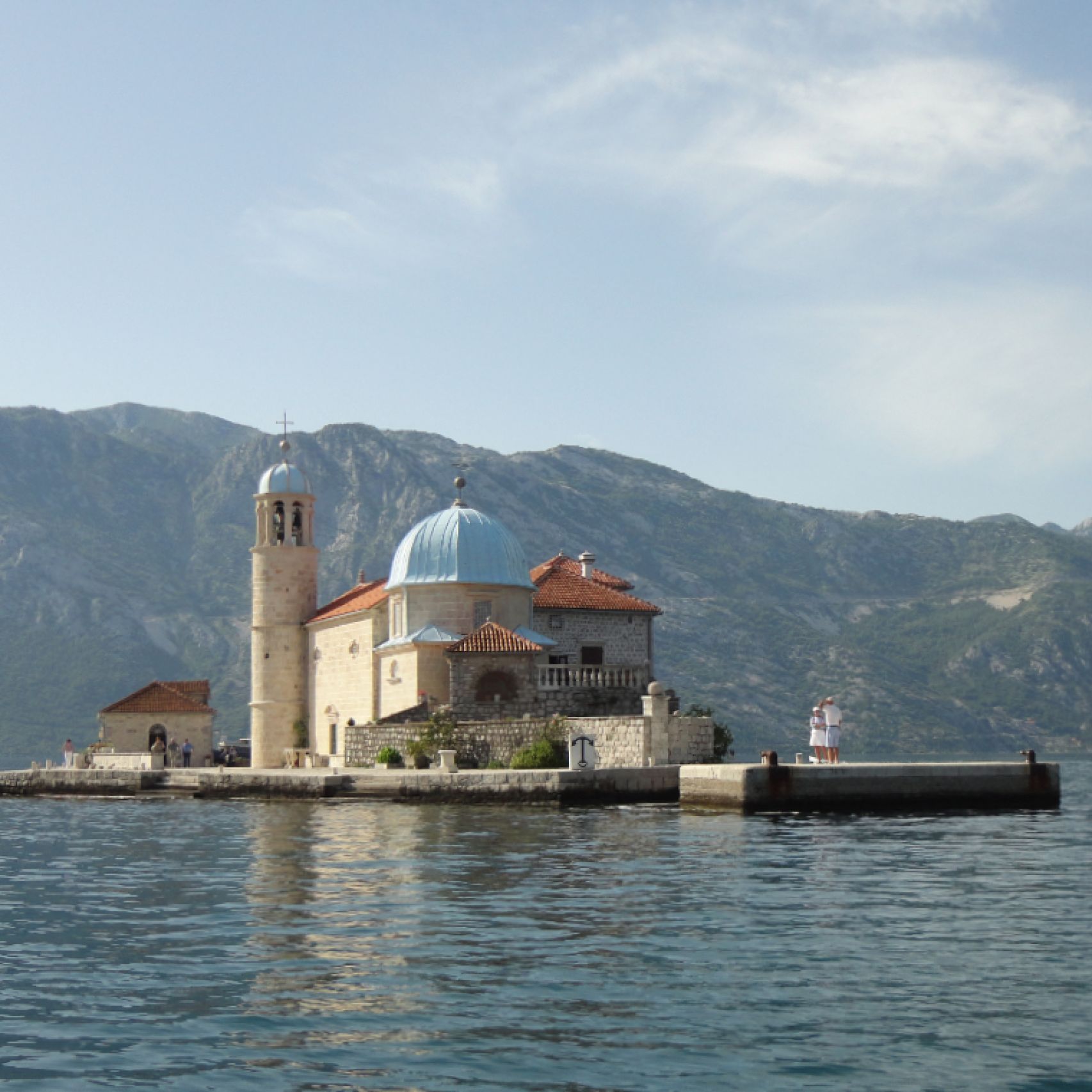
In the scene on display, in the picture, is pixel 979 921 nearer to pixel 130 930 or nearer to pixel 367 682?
pixel 130 930

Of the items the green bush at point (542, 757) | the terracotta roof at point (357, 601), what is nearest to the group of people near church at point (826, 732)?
the green bush at point (542, 757)

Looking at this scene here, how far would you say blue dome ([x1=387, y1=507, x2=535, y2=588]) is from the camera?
52406 mm

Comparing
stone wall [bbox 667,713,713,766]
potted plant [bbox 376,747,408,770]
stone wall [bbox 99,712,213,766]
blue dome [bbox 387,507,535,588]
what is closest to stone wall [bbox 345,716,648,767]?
potted plant [bbox 376,747,408,770]

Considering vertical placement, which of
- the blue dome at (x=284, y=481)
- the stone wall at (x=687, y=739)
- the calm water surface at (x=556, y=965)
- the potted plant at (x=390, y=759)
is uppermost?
the blue dome at (x=284, y=481)

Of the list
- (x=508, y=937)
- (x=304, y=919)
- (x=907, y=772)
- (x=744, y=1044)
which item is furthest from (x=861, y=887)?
(x=907, y=772)

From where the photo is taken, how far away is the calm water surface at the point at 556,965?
12188 mm

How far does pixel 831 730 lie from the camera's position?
38188mm

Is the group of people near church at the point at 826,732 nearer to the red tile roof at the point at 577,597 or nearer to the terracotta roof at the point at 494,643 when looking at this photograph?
the terracotta roof at the point at 494,643

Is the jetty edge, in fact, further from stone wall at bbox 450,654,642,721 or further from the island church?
the island church

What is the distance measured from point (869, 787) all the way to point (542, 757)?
32.5ft

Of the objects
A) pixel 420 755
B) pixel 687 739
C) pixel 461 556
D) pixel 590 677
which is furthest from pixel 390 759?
pixel 687 739

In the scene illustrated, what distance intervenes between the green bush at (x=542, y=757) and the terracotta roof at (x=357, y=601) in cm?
1388

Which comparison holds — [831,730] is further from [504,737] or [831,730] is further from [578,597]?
[578,597]

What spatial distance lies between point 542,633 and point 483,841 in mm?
25491
